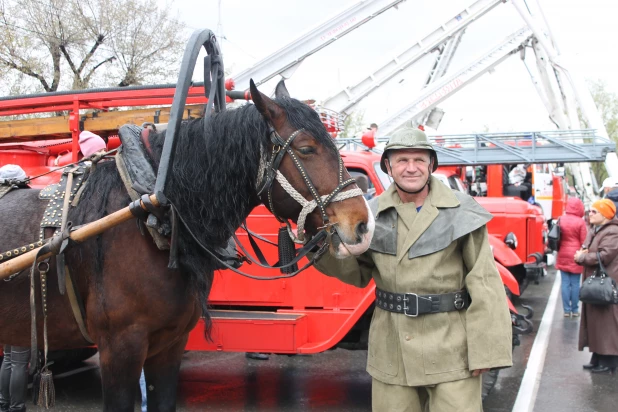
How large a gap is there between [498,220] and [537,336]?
1962 millimetres

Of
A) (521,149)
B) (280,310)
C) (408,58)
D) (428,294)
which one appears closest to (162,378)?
(428,294)

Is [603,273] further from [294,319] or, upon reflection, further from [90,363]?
[90,363]

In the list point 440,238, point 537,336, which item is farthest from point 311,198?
point 537,336

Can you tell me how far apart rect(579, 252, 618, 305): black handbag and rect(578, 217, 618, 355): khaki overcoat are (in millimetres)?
167

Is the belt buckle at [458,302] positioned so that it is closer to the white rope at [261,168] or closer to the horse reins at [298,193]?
the horse reins at [298,193]

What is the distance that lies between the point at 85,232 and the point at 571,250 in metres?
7.96

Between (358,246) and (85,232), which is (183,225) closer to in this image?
(85,232)

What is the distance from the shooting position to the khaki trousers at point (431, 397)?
279 centimetres

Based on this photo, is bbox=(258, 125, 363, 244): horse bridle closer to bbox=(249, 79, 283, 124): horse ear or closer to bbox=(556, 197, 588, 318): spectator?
bbox=(249, 79, 283, 124): horse ear

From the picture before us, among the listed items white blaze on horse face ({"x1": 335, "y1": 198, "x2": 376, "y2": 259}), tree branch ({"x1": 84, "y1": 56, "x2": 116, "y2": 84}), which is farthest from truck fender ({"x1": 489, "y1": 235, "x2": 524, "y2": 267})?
tree branch ({"x1": 84, "y1": 56, "x2": 116, "y2": 84})

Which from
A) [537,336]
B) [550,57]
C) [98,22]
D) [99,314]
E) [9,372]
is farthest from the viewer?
[98,22]

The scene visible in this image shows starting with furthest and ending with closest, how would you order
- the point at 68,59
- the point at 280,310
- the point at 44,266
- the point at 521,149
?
the point at 68,59 → the point at 521,149 → the point at 280,310 → the point at 44,266

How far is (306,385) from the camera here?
19.8 ft

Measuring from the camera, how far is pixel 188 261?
3.00 m
